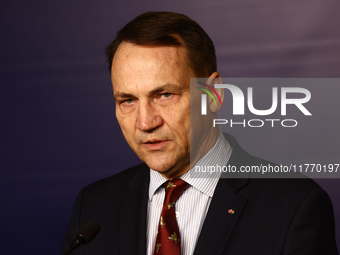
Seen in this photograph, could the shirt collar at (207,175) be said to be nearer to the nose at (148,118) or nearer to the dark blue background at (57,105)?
the nose at (148,118)

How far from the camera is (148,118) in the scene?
1.72 metres

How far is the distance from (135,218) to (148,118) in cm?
54

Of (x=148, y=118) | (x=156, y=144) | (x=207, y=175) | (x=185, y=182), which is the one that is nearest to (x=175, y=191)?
(x=185, y=182)

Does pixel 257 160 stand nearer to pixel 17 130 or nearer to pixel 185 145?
pixel 185 145

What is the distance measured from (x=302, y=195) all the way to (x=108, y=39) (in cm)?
186

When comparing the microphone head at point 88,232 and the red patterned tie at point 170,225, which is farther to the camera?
the red patterned tie at point 170,225

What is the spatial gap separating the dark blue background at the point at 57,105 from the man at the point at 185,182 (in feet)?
3.57

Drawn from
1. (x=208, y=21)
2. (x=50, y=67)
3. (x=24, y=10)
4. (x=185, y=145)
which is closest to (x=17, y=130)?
(x=50, y=67)

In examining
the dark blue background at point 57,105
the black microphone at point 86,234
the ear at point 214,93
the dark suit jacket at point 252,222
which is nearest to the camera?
the black microphone at point 86,234

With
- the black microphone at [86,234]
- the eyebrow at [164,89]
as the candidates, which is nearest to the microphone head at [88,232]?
the black microphone at [86,234]

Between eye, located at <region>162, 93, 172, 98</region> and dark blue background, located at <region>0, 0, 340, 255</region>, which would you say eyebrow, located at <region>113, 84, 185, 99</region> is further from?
dark blue background, located at <region>0, 0, 340, 255</region>

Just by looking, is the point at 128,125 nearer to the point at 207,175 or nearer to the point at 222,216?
the point at 207,175

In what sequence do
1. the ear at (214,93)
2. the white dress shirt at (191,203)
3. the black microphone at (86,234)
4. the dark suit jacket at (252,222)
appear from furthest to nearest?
the ear at (214,93)
the white dress shirt at (191,203)
the dark suit jacket at (252,222)
the black microphone at (86,234)

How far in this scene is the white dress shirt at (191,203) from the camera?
6.03 ft
